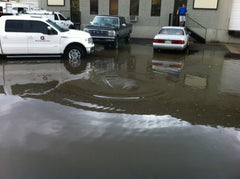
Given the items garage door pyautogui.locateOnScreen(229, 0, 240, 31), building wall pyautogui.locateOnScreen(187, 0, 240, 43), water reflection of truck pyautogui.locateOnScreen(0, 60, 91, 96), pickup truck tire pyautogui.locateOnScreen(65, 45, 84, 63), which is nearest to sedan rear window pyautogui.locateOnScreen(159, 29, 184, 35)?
pickup truck tire pyautogui.locateOnScreen(65, 45, 84, 63)

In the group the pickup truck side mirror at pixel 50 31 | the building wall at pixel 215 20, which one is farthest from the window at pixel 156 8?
the pickup truck side mirror at pixel 50 31

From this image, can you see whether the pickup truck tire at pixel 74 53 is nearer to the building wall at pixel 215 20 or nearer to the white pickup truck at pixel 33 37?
the white pickup truck at pixel 33 37

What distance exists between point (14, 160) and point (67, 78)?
4899mm

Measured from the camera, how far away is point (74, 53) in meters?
11.4

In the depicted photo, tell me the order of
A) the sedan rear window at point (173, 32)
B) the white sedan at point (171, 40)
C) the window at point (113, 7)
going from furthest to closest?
1. the window at point (113, 7)
2. the sedan rear window at point (173, 32)
3. the white sedan at point (171, 40)

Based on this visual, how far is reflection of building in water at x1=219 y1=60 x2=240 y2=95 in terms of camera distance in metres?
7.75

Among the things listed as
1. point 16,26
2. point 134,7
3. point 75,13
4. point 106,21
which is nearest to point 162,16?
point 134,7

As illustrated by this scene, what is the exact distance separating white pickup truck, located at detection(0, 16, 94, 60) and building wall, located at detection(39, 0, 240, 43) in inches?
478

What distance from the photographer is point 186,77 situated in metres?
9.02

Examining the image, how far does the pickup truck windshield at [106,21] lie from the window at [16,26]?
5.59 meters

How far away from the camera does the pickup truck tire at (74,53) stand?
1133cm

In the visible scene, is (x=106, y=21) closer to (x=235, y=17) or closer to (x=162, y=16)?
(x=162, y=16)

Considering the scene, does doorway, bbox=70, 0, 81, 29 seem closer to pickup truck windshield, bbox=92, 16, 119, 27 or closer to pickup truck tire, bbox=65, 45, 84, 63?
pickup truck windshield, bbox=92, 16, 119, 27

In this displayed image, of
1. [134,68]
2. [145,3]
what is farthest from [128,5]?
[134,68]
